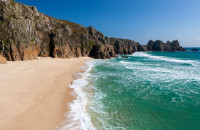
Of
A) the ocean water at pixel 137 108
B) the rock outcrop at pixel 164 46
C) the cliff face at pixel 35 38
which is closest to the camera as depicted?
the ocean water at pixel 137 108

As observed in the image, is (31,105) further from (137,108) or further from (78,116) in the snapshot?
(137,108)

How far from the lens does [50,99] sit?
11703 mm

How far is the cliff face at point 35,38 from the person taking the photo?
29859mm

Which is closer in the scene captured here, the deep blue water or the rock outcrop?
the deep blue water

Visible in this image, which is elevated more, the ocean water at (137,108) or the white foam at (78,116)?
the white foam at (78,116)

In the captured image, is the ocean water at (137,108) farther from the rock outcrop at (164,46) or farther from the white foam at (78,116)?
the rock outcrop at (164,46)

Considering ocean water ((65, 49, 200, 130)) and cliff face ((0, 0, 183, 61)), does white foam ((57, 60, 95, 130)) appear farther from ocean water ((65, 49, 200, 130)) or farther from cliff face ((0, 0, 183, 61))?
cliff face ((0, 0, 183, 61))

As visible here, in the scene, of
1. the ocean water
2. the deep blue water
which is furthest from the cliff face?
the deep blue water

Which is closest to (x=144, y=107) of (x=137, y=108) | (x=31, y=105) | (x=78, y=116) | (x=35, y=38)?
(x=137, y=108)

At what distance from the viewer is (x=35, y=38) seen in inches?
1489

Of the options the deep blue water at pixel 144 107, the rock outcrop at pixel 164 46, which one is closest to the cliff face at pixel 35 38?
the deep blue water at pixel 144 107

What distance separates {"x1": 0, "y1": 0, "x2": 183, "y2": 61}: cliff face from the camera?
29859mm

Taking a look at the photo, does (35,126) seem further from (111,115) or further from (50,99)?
(111,115)

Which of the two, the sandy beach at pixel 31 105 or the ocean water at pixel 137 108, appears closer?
the sandy beach at pixel 31 105
